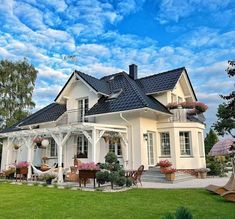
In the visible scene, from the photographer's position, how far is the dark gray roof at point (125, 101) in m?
15.0

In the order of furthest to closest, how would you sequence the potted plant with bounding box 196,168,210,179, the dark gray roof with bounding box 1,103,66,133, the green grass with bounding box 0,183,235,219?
the dark gray roof with bounding box 1,103,66,133, the potted plant with bounding box 196,168,210,179, the green grass with bounding box 0,183,235,219

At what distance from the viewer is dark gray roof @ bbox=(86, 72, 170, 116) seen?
49.1 feet

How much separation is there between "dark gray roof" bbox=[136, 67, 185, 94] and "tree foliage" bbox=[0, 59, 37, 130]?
58.0 feet

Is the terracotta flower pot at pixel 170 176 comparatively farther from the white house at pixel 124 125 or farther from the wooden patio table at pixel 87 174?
the wooden patio table at pixel 87 174

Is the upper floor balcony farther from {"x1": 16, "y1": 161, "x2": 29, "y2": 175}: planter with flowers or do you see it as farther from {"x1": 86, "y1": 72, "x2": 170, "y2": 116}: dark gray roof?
{"x1": 16, "y1": 161, "x2": 29, "y2": 175}: planter with flowers

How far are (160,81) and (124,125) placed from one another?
5.04 m

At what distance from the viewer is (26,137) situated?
16.9 meters

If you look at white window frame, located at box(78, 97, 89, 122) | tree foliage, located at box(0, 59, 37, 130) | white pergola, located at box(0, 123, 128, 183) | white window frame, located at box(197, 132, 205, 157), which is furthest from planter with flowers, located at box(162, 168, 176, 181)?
tree foliage, located at box(0, 59, 37, 130)

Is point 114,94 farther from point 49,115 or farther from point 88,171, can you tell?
point 88,171

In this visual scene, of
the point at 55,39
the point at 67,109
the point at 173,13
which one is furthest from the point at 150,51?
the point at 67,109

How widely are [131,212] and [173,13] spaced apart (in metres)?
9.93

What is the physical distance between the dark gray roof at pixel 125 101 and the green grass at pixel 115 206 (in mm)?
6765

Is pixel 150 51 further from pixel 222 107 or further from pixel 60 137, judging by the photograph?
pixel 222 107

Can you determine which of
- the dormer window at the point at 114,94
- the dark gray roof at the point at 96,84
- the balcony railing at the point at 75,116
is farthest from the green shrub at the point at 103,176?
the dark gray roof at the point at 96,84
